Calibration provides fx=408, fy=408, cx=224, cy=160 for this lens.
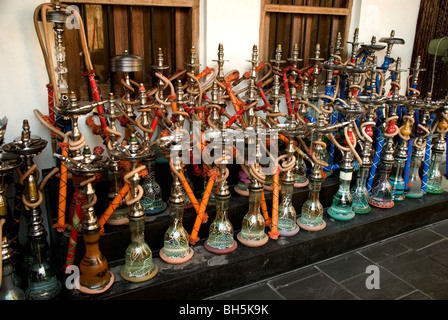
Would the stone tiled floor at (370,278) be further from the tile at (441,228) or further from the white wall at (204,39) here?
the white wall at (204,39)

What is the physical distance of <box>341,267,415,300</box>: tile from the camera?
2.15m

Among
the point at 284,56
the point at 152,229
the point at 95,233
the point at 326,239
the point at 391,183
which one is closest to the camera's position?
the point at 95,233

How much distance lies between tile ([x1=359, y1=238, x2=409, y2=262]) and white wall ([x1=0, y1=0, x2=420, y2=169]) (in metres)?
1.53

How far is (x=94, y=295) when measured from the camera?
6.02 ft

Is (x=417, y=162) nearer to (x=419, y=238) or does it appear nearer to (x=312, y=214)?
(x=419, y=238)

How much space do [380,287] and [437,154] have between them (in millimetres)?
1360

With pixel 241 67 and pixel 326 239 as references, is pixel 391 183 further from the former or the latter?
pixel 241 67

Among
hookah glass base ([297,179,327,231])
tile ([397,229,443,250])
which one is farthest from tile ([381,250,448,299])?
hookah glass base ([297,179,327,231])

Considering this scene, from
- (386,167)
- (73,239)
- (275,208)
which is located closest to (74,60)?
(73,239)

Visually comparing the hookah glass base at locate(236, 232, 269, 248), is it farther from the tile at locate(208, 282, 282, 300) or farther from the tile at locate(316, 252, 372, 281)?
the tile at locate(316, 252, 372, 281)

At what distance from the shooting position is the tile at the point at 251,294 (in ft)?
6.94

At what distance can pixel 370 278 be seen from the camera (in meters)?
2.29
